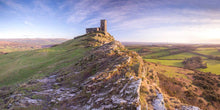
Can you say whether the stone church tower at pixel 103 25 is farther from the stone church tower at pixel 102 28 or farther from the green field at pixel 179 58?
the green field at pixel 179 58

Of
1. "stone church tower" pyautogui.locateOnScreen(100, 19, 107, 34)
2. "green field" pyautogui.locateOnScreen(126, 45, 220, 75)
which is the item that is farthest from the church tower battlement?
"green field" pyautogui.locateOnScreen(126, 45, 220, 75)

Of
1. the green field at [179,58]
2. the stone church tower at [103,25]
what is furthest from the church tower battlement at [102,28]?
the green field at [179,58]

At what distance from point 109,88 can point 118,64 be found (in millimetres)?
4213

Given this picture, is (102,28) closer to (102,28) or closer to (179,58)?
(102,28)

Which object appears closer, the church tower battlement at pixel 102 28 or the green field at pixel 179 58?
the church tower battlement at pixel 102 28

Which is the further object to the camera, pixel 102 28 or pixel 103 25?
pixel 102 28

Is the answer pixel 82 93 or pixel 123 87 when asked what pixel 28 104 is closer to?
pixel 82 93

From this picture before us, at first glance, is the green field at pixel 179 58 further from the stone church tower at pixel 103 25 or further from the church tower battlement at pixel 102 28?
the stone church tower at pixel 103 25

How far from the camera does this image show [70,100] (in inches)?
396

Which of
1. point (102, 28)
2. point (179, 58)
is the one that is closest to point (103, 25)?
point (102, 28)

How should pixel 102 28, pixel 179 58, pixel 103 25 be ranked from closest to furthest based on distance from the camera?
1. pixel 103 25
2. pixel 102 28
3. pixel 179 58

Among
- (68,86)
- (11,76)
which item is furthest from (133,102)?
(11,76)

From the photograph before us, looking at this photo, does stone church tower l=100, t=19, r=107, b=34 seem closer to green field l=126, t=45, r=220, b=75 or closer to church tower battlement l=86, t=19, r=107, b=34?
church tower battlement l=86, t=19, r=107, b=34

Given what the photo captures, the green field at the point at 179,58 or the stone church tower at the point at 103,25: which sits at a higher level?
the stone church tower at the point at 103,25
